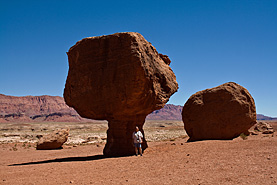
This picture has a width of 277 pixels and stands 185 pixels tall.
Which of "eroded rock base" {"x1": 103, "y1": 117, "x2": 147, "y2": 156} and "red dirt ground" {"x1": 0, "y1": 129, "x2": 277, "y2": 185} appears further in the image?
"eroded rock base" {"x1": 103, "y1": 117, "x2": 147, "y2": 156}

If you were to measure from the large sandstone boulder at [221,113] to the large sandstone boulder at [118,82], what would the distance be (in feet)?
11.0

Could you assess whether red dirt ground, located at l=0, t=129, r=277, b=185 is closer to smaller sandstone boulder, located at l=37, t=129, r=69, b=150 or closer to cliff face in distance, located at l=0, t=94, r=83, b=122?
smaller sandstone boulder, located at l=37, t=129, r=69, b=150

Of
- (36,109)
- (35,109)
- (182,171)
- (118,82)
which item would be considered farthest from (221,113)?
(36,109)

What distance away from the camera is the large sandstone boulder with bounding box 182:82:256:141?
15.8 meters

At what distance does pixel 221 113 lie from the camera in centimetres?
1597

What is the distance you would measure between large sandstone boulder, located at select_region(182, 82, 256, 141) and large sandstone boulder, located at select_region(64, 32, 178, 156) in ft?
11.0

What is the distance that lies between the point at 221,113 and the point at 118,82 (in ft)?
22.9

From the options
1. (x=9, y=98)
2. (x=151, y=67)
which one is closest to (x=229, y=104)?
(x=151, y=67)

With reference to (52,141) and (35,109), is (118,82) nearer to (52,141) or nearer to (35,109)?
(52,141)

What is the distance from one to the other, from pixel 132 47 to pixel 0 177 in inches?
290

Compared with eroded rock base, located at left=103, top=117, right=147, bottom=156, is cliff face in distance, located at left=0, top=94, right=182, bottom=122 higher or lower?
higher

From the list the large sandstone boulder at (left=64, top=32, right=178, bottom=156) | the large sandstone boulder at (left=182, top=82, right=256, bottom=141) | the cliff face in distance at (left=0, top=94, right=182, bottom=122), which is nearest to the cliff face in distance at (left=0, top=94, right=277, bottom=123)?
the cliff face in distance at (left=0, top=94, right=182, bottom=122)

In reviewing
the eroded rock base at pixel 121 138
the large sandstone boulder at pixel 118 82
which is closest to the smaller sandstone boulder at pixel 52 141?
the large sandstone boulder at pixel 118 82

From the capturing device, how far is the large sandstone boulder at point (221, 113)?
15.8 meters
